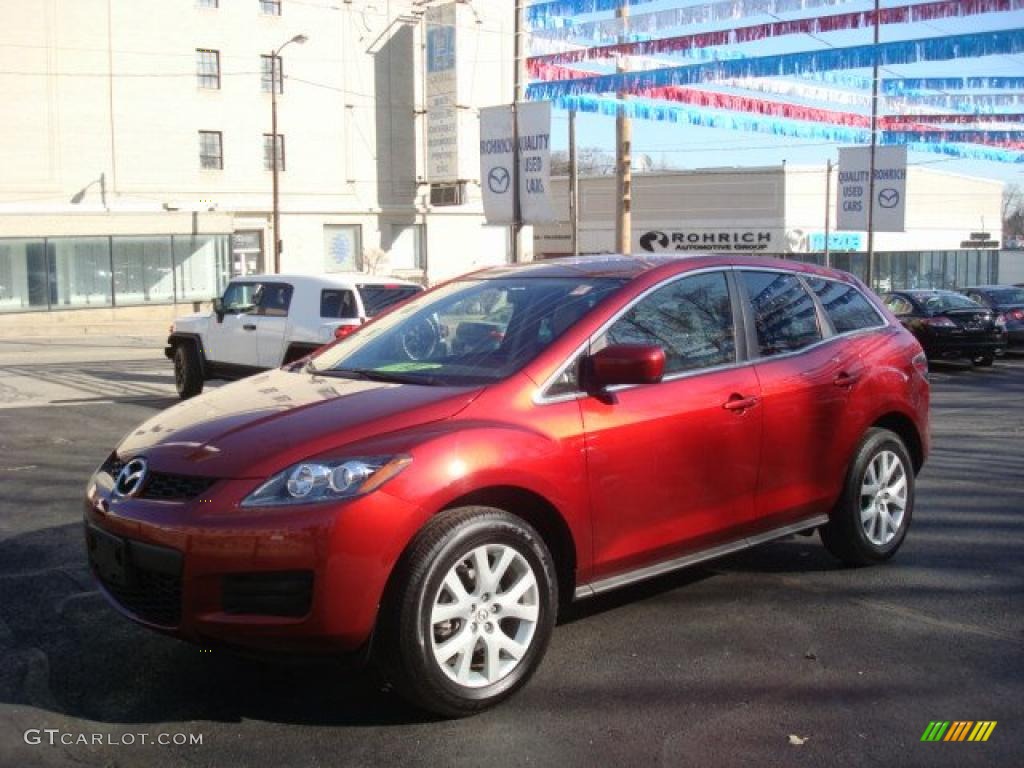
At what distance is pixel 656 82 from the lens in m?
16.7

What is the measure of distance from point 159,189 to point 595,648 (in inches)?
1535

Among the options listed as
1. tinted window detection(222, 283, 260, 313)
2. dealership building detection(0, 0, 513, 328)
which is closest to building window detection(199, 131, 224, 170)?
dealership building detection(0, 0, 513, 328)

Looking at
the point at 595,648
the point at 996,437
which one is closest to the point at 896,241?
the point at 996,437

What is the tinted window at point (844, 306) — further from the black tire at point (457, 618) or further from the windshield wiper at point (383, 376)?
the black tire at point (457, 618)

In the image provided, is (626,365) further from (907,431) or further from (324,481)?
(907,431)

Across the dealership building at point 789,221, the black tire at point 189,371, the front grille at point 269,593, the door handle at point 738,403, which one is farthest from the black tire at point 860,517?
the dealership building at point 789,221

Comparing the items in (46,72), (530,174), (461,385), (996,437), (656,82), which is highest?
(46,72)

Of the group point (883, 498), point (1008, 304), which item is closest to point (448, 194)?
point (1008, 304)

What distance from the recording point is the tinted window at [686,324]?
4.94 m

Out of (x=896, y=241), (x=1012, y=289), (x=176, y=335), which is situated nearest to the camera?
(x=176, y=335)

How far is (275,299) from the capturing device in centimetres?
1373

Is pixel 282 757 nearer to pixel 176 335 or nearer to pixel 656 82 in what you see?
pixel 176 335

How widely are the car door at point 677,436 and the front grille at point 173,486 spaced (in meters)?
1.52

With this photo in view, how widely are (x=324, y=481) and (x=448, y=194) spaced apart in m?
44.1
